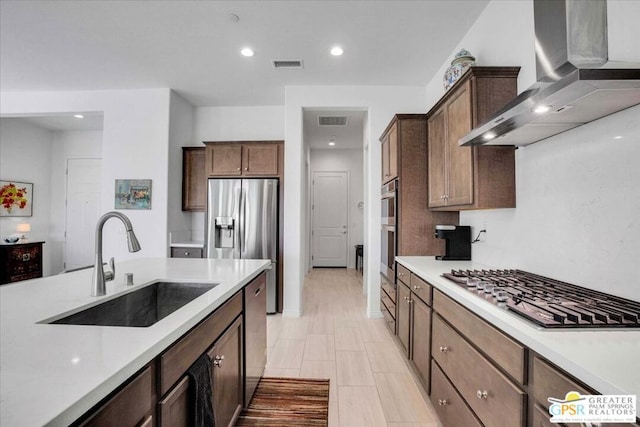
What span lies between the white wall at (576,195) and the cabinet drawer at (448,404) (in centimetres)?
85

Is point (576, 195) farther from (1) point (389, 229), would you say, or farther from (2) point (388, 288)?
(2) point (388, 288)

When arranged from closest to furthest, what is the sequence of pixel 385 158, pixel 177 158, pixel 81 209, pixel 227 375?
pixel 227 375
pixel 385 158
pixel 177 158
pixel 81 209

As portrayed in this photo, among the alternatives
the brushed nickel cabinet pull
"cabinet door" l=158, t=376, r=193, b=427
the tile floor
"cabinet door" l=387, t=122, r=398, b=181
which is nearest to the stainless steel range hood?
the brushed nickel cabinet pull

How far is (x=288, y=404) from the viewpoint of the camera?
77.2 inches

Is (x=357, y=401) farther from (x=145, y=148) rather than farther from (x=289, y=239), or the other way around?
(x=145, y=148)

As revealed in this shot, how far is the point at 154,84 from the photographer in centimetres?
383

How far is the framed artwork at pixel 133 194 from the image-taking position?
3.93 metres

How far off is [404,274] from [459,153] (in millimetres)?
1075

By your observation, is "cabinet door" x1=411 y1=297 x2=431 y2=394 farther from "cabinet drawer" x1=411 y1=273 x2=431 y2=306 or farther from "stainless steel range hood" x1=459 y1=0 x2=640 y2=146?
"stainless steel range hood" x1=459 y1=0 x2=640 y2=146

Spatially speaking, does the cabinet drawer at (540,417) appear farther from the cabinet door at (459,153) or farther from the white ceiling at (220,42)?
the white ceiling at (220,42)

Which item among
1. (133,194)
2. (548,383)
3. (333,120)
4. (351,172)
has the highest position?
(333,120)

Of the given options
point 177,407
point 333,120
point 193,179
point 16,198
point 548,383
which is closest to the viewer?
point 548,383

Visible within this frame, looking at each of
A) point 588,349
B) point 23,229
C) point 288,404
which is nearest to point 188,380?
point 288,404

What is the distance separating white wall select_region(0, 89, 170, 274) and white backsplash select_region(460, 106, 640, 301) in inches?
157
